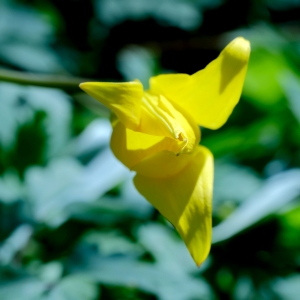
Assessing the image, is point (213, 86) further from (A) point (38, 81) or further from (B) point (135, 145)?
(A) point (38, 81)

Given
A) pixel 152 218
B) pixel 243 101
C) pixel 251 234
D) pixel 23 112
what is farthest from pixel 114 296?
pixel 243 101

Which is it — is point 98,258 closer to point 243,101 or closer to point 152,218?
point 152,218

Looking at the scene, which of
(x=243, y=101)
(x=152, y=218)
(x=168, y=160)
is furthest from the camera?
(x=243, y=101)

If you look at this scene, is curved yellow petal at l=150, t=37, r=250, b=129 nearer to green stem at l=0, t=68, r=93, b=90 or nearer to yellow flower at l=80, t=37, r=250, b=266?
yellow flower at l=80, t=37, r=250, b=266

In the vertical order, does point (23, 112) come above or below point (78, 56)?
above

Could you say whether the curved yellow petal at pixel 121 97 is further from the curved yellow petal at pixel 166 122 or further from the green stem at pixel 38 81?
the green stem at pixel 38 81

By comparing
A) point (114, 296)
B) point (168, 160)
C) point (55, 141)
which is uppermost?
point (168, 160)

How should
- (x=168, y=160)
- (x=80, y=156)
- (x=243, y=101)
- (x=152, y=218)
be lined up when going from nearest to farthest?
(x=168, y=160) → (x=152, y=218) → (x=80, y=156) → (x=243, y=101)
